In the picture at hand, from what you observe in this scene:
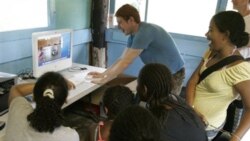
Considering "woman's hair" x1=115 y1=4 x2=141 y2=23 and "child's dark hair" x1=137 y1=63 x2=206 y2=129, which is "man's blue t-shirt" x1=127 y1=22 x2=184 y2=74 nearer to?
"woman's hair" x1=115 y1=4 x2=141 y2=23

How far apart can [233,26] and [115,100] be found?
698 millimetres

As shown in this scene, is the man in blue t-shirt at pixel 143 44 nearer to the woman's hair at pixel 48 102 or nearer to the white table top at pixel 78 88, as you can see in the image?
the white table top at pixel 78 88

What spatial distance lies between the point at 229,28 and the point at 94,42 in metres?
2.34

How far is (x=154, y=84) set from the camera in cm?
107

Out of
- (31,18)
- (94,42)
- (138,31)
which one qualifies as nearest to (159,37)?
(138,31)

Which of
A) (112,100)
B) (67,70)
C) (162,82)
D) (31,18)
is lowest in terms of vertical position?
(67,70)

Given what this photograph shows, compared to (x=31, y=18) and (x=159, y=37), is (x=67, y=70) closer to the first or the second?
(x=31, y=18)

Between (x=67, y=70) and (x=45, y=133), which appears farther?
(x=67, y=70)

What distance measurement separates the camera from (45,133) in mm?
1059

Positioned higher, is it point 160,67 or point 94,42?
point 160,67

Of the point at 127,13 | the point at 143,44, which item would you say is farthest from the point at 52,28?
the point at 143,44

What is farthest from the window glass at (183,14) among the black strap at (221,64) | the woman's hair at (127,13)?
the black strap at (221,64)

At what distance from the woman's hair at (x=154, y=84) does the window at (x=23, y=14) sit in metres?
1.54

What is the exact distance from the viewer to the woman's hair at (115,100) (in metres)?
1.25
